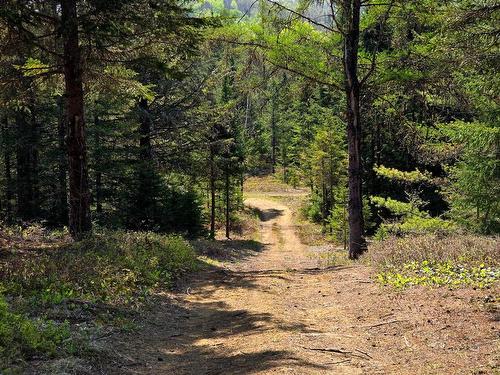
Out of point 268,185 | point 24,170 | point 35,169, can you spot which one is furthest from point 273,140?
point 35,169

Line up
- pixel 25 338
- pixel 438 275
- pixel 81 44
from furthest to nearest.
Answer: pixel 81 44 → pixel 438 275 → pixel 25 338

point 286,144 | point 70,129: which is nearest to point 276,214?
point 286,144

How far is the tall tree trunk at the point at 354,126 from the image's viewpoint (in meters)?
13.5

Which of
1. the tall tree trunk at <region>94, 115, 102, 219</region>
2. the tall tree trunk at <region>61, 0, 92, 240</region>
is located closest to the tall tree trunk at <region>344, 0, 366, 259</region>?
the tall tree trunk at <region>61, 0, 92, 240</region>

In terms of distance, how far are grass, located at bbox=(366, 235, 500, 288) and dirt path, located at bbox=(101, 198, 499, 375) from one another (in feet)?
1.50

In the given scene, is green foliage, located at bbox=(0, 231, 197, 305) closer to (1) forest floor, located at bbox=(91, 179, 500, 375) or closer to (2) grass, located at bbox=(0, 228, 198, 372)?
(2) grass, located at bbox=(0, 228, 198, 372)

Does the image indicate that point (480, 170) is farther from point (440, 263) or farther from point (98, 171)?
point (98, 171)

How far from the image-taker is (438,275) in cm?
834

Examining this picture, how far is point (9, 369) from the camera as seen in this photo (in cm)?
443

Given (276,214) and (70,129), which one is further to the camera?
(276,214)

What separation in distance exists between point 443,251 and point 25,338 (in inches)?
313

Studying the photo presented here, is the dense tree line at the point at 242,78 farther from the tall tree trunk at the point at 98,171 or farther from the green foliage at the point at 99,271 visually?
the green foliage at the point at 99,271

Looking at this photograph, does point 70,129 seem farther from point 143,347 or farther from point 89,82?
point 143,347

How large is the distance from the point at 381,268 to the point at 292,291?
2021 mm
